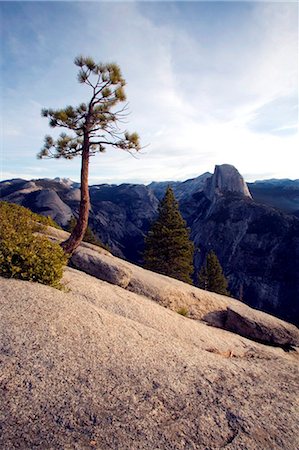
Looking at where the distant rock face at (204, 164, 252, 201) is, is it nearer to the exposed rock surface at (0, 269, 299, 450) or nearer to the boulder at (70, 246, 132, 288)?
the boulder at (70, 246, 132, 288)

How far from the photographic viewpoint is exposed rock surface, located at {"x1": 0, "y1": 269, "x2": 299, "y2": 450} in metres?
4.53

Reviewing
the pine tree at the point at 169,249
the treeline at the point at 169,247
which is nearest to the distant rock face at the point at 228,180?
the treeline at the point at 169,247

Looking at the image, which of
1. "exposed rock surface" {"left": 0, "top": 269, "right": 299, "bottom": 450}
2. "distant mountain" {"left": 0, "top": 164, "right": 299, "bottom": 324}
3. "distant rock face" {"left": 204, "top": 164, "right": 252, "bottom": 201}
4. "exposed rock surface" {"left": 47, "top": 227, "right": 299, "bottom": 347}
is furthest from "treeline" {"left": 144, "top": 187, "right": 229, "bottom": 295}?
"distant rock face" {"left": 204, "top": 164, "right": 252, "bottom": 201}

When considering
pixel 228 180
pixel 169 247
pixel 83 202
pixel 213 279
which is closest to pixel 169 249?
pixel 169 247

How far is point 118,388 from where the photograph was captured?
18.3 ft

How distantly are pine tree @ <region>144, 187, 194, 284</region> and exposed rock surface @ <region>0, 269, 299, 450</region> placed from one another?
23.1m

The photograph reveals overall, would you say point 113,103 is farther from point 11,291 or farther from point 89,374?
point 89,374

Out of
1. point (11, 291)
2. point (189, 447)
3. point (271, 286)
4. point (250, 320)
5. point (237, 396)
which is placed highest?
point (11, 291)

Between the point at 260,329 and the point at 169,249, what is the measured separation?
58.5 feet

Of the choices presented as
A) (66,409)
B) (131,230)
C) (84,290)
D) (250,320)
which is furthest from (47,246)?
(131,230)

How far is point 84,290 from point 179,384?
5532mm

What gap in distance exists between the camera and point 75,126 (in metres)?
14.2

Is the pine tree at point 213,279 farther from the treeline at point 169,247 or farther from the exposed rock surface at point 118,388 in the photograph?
the exposed rock surface at point 118,388

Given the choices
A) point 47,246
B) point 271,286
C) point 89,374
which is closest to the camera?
point 89,374
